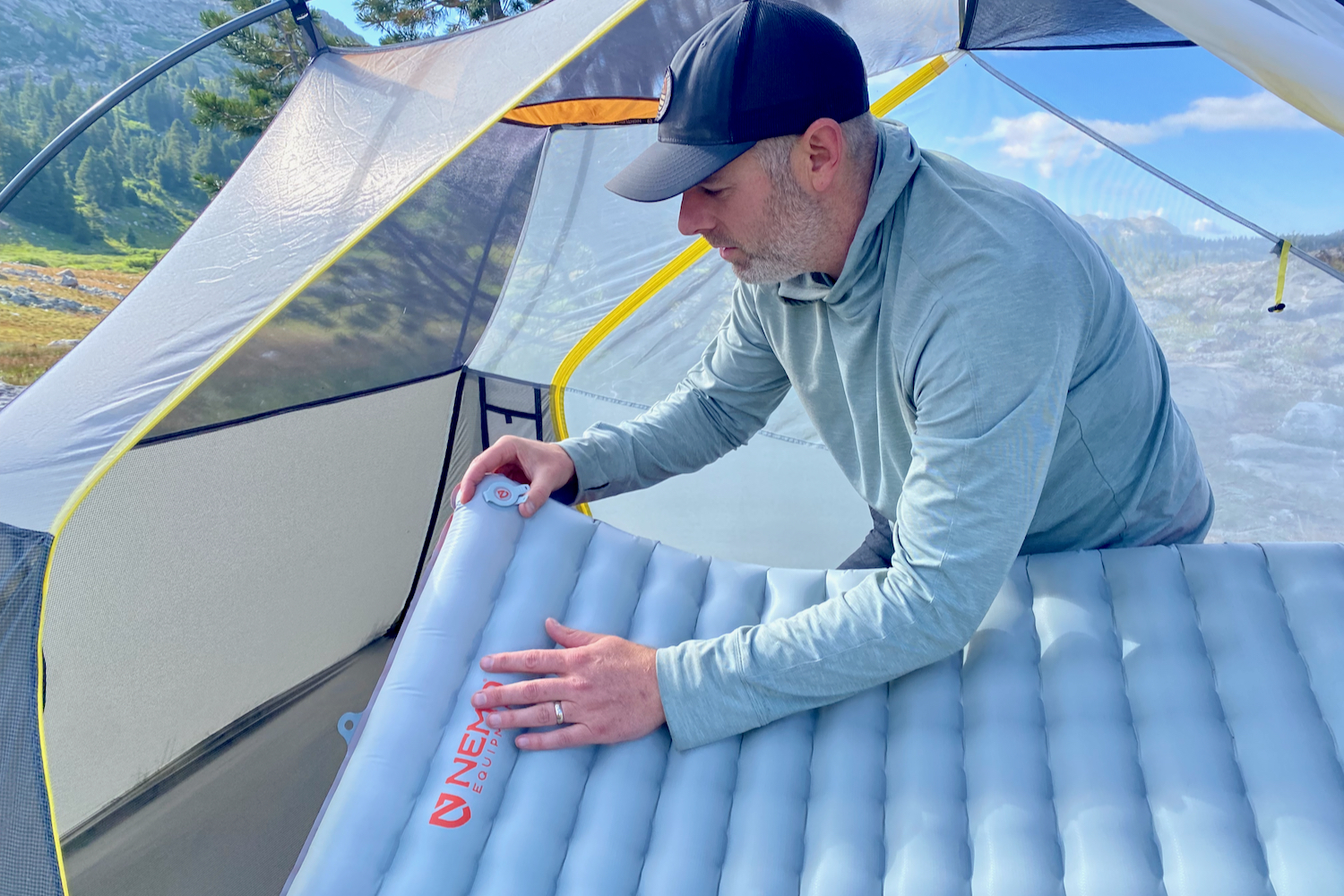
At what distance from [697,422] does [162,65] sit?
1279 mm

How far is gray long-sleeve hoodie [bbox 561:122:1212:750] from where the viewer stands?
0.78 m

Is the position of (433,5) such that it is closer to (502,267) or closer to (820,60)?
(502,267)

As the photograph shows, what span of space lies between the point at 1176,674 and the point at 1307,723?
10 cm

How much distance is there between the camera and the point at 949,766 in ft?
2.77

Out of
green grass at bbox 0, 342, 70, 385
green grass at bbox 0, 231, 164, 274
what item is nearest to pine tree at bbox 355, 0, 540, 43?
green grass at bbox 0, 342, 70, 385

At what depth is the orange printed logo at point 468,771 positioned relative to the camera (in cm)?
81

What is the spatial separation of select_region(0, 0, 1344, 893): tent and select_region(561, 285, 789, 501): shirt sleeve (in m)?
0.55

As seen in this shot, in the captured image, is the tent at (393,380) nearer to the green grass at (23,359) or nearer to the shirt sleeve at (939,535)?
the shirt sleeve at (939,535)

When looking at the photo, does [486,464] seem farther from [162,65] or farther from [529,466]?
[162,65]

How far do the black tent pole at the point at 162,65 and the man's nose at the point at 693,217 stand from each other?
116 cm

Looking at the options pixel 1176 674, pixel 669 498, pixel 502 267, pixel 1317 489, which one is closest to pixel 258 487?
pixel 502 267

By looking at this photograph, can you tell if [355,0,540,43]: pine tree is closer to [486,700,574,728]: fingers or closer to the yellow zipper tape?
the yellow zipper tape

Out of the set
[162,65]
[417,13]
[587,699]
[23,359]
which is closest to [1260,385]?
[587,699]

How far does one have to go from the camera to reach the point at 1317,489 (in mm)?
1805
